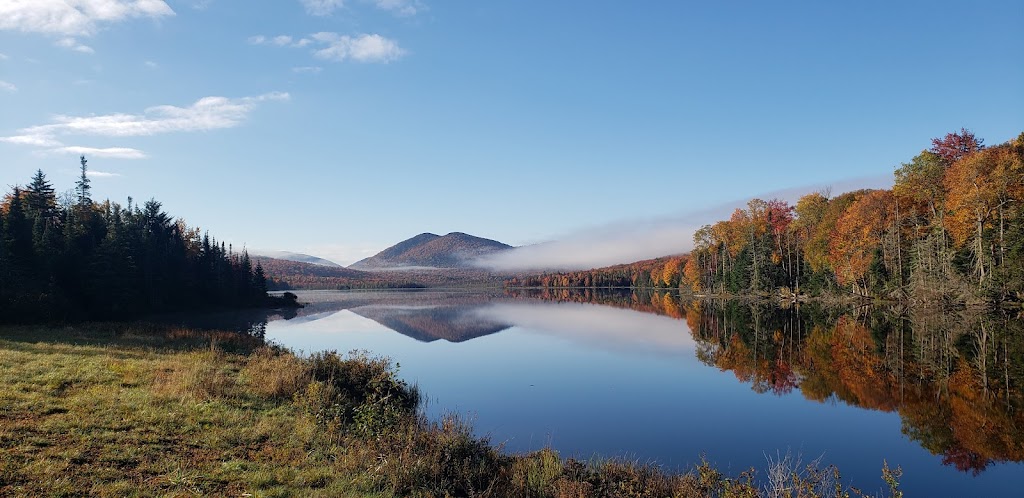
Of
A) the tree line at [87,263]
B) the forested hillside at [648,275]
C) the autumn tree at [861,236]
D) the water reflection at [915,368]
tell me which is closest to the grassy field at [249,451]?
the water reflection at [915,368]

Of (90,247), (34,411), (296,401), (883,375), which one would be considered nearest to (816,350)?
(883,375)

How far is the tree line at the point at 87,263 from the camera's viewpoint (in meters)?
34.1

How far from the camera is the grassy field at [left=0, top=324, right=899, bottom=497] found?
7.43 metres

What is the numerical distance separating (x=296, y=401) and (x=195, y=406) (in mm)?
2394

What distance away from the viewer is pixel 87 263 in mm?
42062

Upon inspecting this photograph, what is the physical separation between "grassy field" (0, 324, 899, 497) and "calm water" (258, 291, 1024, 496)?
2393mm

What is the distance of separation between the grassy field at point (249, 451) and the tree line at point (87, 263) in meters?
24.6

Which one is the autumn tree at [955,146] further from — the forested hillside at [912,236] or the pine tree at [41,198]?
the pine tree at [41,198]

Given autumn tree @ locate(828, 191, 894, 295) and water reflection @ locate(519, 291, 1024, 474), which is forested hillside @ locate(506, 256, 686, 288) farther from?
water reflection @ locate(519, 291, 1024, 474)

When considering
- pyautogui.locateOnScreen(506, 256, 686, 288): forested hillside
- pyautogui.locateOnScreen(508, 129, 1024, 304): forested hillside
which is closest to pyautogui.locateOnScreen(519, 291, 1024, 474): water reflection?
pyautogui.locateOnScreen(508, 129, 1024, 304): forested hillside

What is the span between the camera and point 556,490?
846 cm

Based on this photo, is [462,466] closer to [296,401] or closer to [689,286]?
[296,401]

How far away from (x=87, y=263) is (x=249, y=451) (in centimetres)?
4490

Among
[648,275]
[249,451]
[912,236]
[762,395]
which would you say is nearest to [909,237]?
[912,236]
